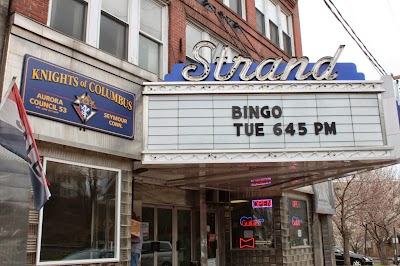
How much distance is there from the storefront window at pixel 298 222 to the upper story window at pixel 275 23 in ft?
21.1

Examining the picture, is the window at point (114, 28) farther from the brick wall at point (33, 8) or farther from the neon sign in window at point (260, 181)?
the neon sign in window at point (260, 181)

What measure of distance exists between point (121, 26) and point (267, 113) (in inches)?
149

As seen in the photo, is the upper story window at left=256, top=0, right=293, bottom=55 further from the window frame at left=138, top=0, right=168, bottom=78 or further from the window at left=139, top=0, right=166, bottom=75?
the window at left=139, top=0, right=166, bottom=75

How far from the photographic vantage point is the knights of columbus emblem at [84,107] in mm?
7401

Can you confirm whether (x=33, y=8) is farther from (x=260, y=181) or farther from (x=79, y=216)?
(x=260, y=181)

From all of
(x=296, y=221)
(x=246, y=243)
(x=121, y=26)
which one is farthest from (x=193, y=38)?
(x=296, y=221)

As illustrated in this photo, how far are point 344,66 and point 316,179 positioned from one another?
3.96 metres

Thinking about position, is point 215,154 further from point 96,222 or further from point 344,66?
point 344,66

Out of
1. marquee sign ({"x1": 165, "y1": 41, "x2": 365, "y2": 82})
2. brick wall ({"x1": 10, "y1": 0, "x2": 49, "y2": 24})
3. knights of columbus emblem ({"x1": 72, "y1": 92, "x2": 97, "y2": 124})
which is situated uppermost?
brick wall ({"x1": 10, "y1": 0, "x2": 49, "y2": 24})

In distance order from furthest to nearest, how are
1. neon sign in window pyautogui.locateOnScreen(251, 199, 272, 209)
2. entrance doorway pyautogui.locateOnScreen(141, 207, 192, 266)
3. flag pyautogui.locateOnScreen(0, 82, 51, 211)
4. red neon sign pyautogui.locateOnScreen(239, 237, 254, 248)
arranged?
neon sign in window pyautogui.locateOnScreen(251, 199, 272, 209) → red neon sign pyautogui.locateOnScreen(239, 237, 254, 248) → entrance doorway pyautogui.locateOnScreen(141, 207, 192, 266) → flag pyautogui.locateOnScreen(0, 82, 51, 211)

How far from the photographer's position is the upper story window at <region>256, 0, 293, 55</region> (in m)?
16.3

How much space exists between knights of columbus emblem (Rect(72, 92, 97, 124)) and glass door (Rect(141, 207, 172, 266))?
15.0ft

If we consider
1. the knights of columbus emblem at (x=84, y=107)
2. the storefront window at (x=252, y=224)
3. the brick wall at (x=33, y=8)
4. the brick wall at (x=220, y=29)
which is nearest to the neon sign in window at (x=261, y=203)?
the storefront window at (x=252, y=224)

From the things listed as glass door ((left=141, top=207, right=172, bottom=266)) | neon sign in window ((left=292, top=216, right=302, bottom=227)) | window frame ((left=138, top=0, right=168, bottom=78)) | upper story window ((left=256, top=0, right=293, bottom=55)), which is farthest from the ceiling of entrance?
upper story window ((left=256, top=0, right=293, bottom=55))
